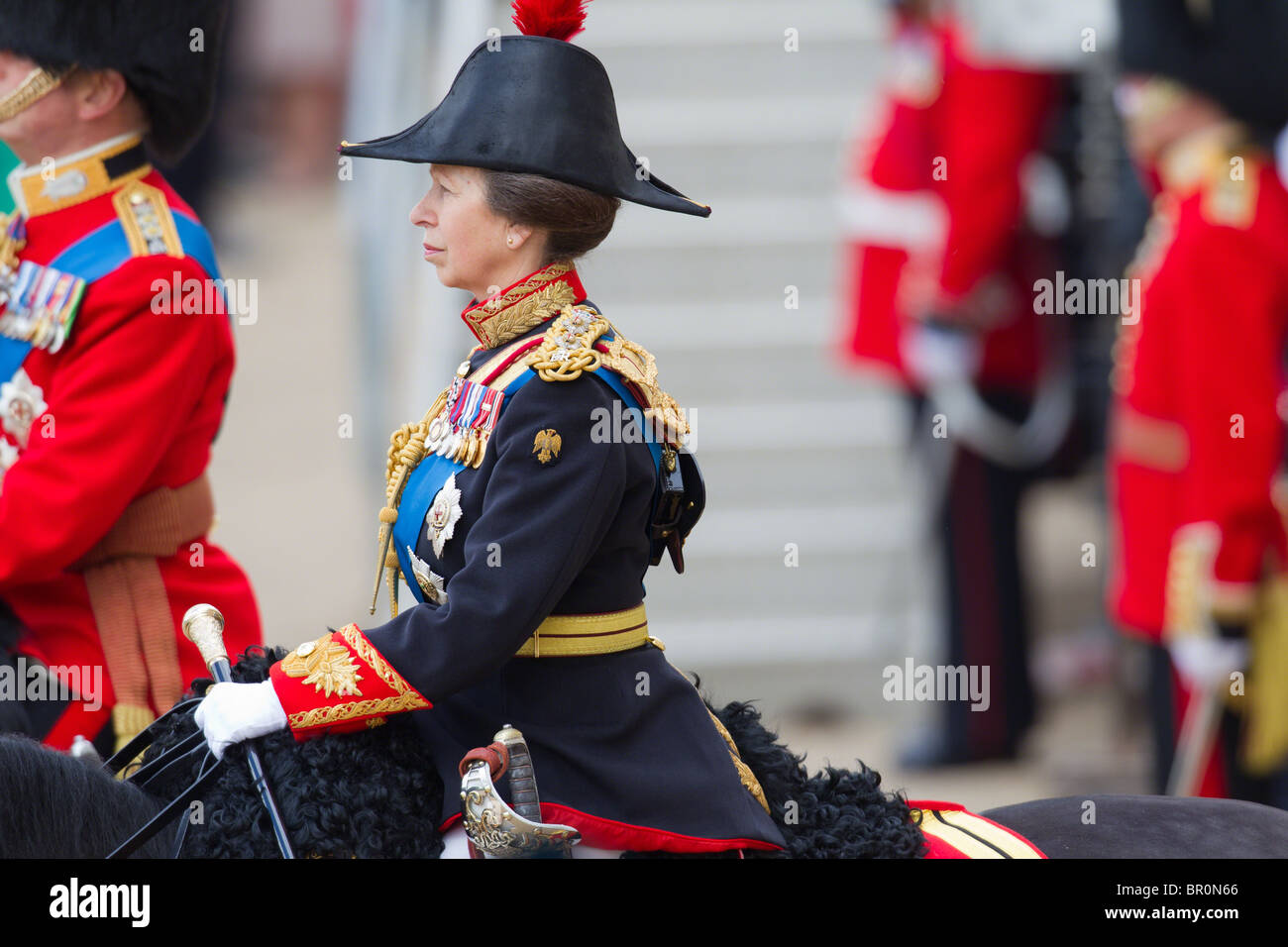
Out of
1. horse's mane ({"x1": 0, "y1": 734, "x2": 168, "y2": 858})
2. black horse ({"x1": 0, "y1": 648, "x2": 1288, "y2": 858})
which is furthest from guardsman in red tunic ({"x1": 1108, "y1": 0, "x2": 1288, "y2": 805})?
horse's mane ({"x1": 0, "y1": 734, "x2": 168, "y2": 858})

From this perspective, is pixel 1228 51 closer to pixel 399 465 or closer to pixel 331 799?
pixel 399 465

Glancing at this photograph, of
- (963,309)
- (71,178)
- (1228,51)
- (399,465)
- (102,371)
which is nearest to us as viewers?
(399,465)

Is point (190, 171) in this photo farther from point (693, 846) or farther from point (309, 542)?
point (693, 846)

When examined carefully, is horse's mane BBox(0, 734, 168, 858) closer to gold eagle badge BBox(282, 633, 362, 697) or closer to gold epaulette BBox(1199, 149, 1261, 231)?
gold eagle badge BBox(282, 633, 362, 697)

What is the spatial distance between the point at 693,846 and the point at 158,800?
0.70 metres

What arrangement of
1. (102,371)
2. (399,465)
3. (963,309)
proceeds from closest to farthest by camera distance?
(399,465)
(102,371)
(963,309)

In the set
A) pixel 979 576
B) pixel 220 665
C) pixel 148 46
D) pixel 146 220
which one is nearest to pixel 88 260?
pixel 146 220

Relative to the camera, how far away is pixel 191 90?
3.15 meters

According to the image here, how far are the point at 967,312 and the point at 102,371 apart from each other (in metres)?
3.84

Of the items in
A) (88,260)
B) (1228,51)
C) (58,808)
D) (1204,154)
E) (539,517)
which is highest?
(1228,51)

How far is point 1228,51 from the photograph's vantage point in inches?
189

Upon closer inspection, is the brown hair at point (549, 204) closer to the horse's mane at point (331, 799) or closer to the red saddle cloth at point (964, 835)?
the horse's mane at point (331, 799)

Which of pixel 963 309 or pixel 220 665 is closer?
pixel 220 665

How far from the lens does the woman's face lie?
2.43m
